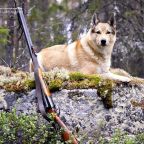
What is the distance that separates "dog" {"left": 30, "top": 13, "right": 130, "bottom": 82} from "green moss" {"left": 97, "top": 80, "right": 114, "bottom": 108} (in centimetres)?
188

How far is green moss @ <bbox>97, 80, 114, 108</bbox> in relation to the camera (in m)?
6.48

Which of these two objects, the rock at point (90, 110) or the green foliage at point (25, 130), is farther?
the rock at point (90, 110)

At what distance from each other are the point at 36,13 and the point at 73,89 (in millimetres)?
11359

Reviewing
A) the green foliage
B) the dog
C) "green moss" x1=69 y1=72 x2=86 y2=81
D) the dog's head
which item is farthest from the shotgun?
the dog's head

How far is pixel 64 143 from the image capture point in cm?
573

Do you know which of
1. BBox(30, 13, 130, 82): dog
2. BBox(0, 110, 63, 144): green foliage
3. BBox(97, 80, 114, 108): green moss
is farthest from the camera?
BBox(30, 13, 130, 82): dog

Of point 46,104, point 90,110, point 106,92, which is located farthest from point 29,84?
point 106,92

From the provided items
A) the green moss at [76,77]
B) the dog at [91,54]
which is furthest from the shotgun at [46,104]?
the dog at [91,54]

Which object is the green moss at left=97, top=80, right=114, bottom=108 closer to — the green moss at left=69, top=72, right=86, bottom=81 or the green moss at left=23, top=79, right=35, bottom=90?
the green moss at left=69, top=72, right=86, bottom=81

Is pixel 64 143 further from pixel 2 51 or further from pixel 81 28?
pixel 2 51

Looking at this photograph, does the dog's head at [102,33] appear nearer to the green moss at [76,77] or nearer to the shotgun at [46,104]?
the green moss at [76,77]

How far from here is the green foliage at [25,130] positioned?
5.69m

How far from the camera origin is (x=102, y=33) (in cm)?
859

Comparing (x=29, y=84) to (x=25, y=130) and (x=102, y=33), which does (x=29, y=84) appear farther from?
(x=102, y=33)
